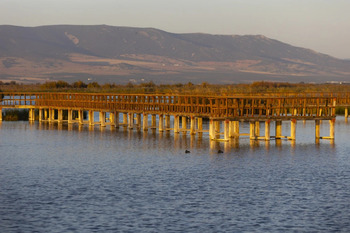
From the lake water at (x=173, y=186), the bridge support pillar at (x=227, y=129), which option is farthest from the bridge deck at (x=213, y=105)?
the lake water at (x=173, y=186)

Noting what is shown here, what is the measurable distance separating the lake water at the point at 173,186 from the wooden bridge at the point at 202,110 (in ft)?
5.72

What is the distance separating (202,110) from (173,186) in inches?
1413

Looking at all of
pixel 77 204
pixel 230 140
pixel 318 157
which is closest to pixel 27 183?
pixel 77 204

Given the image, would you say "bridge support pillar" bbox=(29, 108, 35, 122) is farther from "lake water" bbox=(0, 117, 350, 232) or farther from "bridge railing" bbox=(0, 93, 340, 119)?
"lake water" bbox=(0, 117, 350, 232)

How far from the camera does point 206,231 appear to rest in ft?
90.0

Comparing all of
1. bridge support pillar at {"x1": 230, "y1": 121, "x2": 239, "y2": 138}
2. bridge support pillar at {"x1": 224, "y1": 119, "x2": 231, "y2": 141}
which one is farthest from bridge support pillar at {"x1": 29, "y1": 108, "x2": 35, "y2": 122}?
bridge support pillar at {"x1": 224, "y1": 119, "x2": 231, "y2": 141}

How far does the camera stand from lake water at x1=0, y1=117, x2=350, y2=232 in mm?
28891

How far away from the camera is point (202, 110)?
72.4 meters

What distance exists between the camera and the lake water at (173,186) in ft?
94.8

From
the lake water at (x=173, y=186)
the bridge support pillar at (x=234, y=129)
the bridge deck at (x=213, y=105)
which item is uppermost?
the bridge deck at (x=213, y=105)

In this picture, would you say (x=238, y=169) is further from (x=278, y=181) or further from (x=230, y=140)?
(x=230, y=140)

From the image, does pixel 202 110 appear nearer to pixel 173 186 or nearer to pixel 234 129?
pixel 234 129

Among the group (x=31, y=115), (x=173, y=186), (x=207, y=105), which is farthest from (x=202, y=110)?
(x=173, y=186)

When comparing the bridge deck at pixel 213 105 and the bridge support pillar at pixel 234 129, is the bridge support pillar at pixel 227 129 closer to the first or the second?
the bridge deck at pixel 213 105
